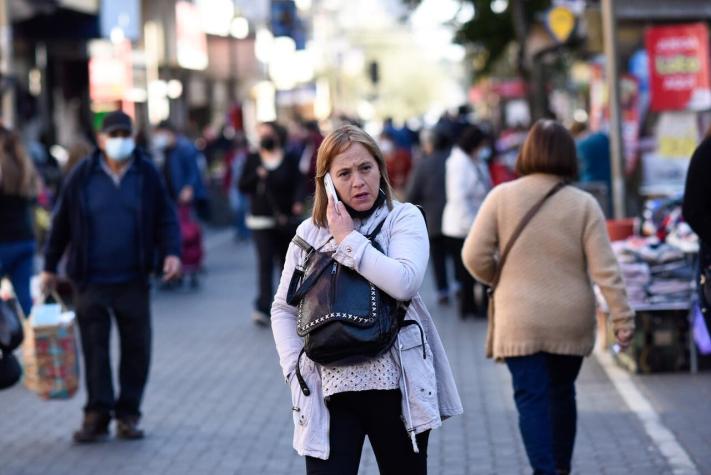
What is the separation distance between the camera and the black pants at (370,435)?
4781 millimetres

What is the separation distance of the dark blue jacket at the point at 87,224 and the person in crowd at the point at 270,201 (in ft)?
16.2

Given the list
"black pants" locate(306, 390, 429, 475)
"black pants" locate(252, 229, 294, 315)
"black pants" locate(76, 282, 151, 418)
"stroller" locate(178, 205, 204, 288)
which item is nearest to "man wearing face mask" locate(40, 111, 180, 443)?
"black pants" locate(76, 282, 151, 418)

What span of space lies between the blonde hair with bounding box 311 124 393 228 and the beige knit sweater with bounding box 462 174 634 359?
6.32 feet

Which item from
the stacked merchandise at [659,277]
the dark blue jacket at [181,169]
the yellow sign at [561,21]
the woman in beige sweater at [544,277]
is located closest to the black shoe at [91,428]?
the woman in beige sweater at [544,277]

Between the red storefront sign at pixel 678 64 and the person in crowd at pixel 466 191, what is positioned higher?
the red storefront sign at pixel 678 64

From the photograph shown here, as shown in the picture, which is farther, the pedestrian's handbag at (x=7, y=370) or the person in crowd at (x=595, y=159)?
the person in crowd at (x=595, y=159)

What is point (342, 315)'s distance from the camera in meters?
4.61

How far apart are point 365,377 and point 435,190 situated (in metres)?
10.6

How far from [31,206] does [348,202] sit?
24.7 feet

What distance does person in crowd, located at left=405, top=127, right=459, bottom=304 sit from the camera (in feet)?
50.0

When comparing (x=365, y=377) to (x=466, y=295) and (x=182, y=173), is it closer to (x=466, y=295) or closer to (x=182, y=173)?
(x=466, y=295)

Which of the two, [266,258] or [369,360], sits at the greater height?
[369,360]

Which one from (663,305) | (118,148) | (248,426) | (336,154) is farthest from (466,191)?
(336,154)

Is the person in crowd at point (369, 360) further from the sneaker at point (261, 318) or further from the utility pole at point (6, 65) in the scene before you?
the utility pole at point (6, 65)
